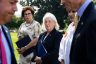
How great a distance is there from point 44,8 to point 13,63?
50.9 m

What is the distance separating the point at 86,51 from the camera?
14.5 feet

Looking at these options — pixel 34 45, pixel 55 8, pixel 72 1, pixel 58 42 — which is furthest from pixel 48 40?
pixel 55 8

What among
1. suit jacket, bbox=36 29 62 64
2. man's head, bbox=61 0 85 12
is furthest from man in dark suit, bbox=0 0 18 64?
suit jacket, bbox=36 29 62 64

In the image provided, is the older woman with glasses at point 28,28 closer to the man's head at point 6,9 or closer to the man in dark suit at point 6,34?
the man in dark suit at point 6,34

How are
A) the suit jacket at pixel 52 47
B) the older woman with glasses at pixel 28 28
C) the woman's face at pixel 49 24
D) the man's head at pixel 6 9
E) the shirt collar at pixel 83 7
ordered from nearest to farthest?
the man's head at pixel 6 9 → the shirt collar at pixel 83 7 → the suit jacket at pixel 52 47 → the woman's face at pixel 49 24 → the older woman with glasses at pixel 28 28

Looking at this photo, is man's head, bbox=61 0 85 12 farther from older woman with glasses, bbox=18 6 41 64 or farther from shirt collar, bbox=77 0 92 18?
older woman with glasses, bbox=18 6 41 64

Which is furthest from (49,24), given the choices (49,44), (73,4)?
(73,4)

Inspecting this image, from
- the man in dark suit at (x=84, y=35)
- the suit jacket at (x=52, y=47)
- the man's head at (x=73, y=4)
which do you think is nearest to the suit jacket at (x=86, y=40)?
the man in dark suit at (x=84, y=35)

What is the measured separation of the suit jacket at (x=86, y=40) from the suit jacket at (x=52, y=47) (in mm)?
3242

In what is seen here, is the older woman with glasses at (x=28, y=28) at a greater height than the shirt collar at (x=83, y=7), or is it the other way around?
the older woman with glasses at (x=28, y=28)

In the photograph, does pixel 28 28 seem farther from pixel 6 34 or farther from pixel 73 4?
pixel 6 34

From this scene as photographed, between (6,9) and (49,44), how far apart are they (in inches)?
153

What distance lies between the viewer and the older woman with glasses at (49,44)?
791cm

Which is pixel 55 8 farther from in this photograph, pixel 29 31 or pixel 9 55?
pixel 9 55
